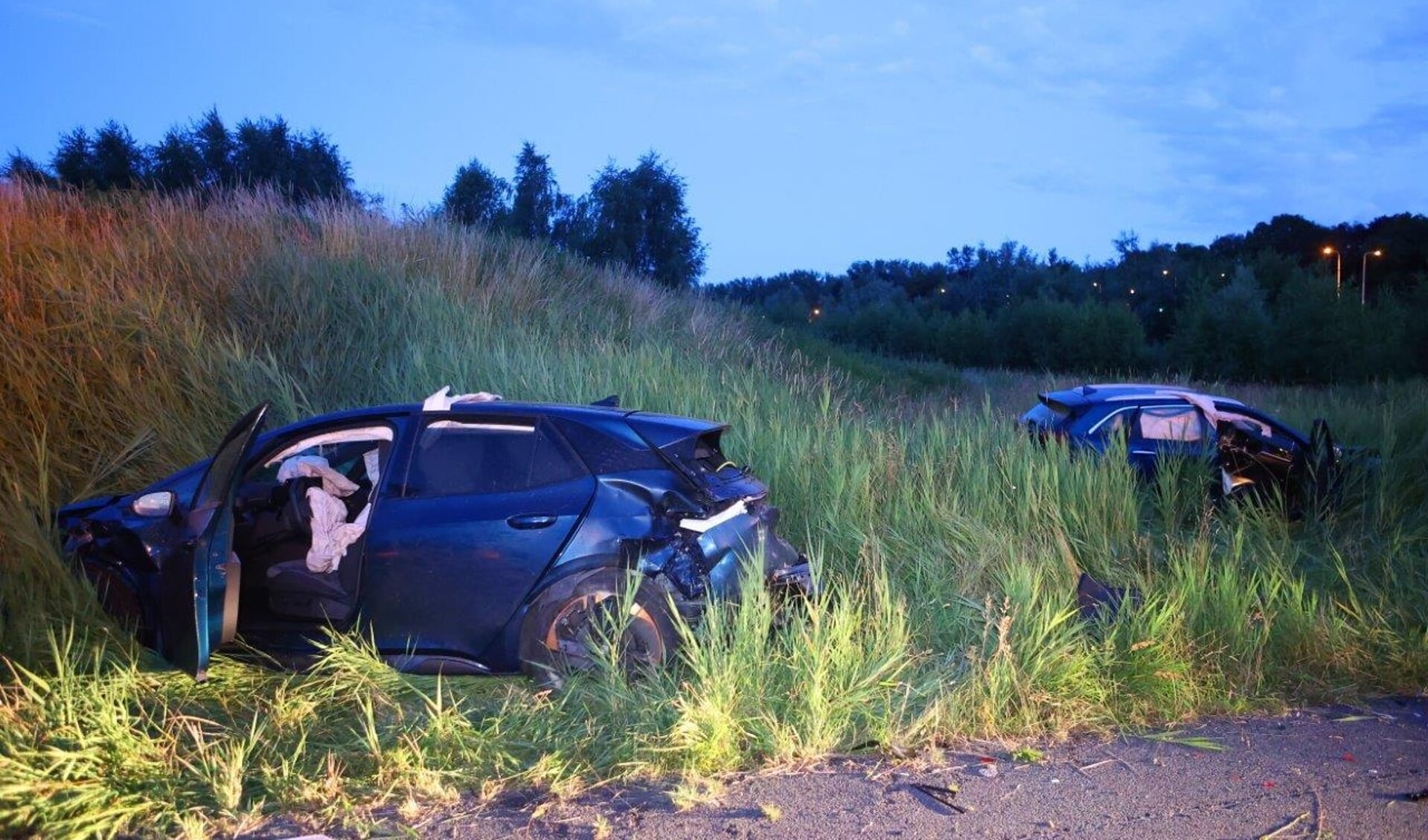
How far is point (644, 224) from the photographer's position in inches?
1324

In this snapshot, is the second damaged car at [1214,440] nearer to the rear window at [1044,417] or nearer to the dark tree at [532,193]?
the rear window at [1044,417]

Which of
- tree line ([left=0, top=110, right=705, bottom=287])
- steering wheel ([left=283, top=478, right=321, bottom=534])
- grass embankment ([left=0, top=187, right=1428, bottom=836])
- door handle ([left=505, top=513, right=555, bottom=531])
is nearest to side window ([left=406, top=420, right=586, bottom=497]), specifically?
door handle ([left=505, top=513, right=555, bottom=531])

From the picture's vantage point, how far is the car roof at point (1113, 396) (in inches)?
495

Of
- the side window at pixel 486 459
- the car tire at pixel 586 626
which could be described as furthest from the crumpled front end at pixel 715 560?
the side window at pixel 486 459

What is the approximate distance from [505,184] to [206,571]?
96.9 feet

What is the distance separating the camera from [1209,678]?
6504mm

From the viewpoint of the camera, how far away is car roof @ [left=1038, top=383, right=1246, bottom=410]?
1258 cm

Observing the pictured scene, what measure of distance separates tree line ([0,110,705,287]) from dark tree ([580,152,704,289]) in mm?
21

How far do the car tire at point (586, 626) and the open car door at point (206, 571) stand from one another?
150 cm

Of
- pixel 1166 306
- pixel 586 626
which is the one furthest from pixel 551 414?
pixel 1166 306

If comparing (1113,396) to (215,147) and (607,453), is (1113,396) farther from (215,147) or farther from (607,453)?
(215,147)

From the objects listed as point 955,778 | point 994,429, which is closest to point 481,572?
point 955,778

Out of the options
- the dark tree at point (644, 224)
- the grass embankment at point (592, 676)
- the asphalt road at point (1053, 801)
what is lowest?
the asphalt road at point (1053, 801)

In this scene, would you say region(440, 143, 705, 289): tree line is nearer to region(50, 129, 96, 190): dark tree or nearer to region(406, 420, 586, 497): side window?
region(50, 129, 96, 190): dark tree
